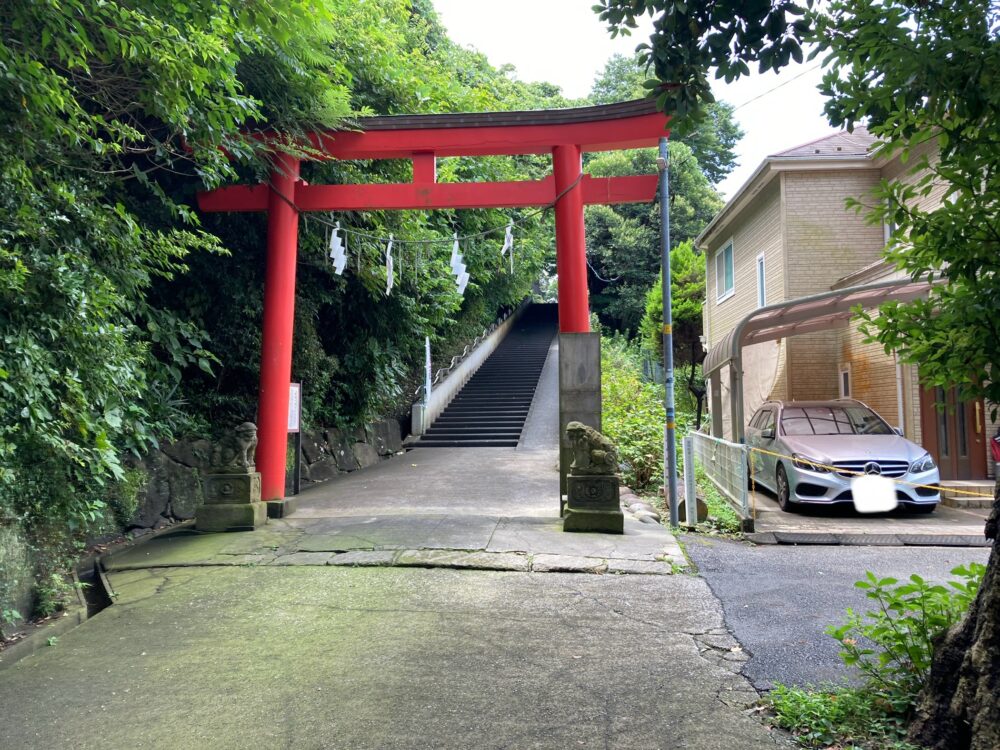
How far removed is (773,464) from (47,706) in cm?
931

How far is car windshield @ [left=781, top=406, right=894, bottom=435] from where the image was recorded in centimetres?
1005

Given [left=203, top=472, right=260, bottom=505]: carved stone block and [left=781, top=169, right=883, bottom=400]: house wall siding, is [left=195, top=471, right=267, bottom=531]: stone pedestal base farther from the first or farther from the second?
[left=781, top=169, right=883, bottom=400]: house wall siding

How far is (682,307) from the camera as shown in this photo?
2506 centimetres

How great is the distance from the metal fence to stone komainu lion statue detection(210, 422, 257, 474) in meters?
5.25

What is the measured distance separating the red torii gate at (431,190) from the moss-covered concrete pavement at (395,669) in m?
3.93

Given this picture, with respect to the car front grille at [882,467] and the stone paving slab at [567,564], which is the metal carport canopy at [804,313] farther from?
the stone paving slab at [567,564]

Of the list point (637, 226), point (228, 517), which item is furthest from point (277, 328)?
point (637, 226)

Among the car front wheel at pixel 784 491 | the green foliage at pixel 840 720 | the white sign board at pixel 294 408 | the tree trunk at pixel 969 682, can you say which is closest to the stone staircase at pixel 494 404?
the white sign board at pixel 294 408

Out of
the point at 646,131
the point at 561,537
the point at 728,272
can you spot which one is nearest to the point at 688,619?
the point at 561,537

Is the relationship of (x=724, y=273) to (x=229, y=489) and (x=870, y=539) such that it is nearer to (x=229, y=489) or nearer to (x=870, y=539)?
(x=870, y=539)

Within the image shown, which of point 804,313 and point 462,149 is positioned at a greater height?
point 462,149

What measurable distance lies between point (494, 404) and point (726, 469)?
1100 cm

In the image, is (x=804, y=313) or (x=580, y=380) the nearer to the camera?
(x=580, y=380)

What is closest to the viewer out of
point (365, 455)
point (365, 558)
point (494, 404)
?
point (365, 558)
